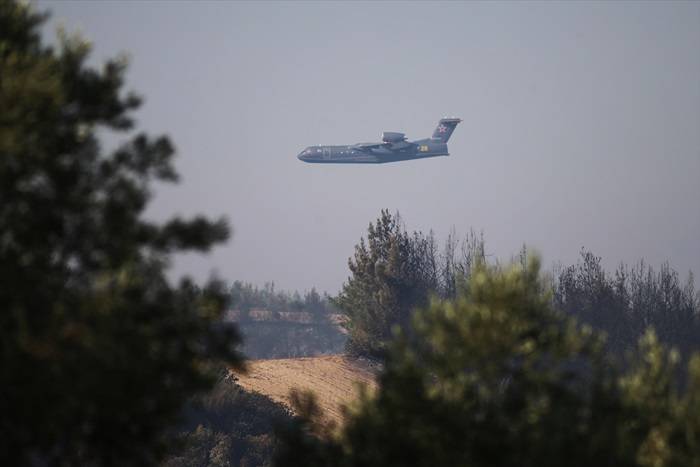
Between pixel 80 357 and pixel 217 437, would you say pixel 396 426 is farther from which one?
pixel 217 437

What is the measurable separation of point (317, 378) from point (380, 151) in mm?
48735

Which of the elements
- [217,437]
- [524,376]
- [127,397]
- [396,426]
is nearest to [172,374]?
[127,397]

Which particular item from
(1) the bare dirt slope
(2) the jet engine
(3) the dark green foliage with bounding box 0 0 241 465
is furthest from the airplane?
(3) the dark green foliage with bounding box 0 0 241 465

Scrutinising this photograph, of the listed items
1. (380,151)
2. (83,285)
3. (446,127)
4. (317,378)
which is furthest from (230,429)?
(446,127)

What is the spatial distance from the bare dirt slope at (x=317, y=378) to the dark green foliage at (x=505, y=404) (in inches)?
2130

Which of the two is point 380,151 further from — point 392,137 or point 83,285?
point 83,285

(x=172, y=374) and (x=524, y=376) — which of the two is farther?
(x=524, y=376)

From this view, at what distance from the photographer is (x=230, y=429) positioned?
62656 millimetres

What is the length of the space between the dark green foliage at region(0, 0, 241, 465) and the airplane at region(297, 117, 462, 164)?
Result: 350 ft

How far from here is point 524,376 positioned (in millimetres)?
17391

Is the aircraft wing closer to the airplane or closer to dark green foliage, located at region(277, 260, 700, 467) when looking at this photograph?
the airplane

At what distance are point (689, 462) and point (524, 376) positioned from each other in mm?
2989

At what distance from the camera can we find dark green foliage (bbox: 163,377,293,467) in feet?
190

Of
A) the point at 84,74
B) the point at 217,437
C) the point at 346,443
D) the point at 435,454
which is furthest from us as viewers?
the point at 217,437
